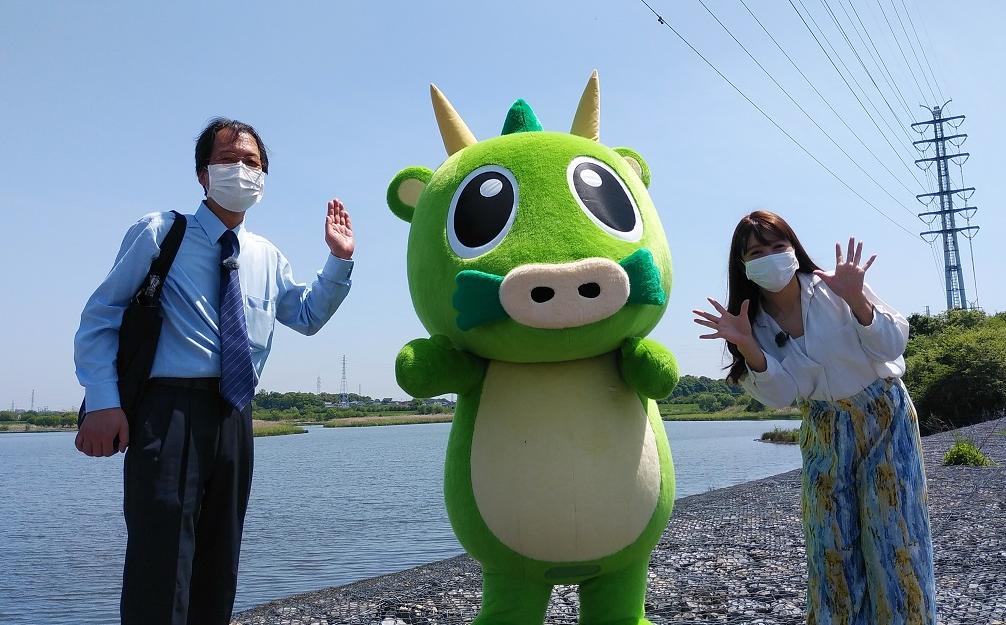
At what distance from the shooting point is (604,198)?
3.18 metres

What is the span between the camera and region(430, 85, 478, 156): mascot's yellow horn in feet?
12.8

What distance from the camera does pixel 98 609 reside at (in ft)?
27.1

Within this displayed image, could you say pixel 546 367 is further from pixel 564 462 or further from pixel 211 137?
pixel 211 137

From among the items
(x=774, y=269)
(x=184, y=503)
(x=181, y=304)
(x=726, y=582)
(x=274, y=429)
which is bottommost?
(x=274, y=429)

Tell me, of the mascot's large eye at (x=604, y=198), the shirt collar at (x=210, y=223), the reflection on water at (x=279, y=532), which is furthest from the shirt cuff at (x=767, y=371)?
the reflection on water at (x=279, y=532)

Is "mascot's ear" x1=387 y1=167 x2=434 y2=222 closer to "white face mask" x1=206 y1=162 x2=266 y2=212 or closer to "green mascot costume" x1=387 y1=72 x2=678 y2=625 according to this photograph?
"green mascot costume" x1=387 y1=72 x2=678 y2=625

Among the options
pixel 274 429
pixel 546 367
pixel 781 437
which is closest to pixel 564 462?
pixel 546 367

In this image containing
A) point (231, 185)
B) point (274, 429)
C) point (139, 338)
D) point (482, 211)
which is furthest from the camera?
point (274, 429)

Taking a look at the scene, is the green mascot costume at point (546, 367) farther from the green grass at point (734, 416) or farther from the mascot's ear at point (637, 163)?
the green grass at point (734, 416)

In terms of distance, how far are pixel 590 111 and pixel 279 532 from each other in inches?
438

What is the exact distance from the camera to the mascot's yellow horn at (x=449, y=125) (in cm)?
390

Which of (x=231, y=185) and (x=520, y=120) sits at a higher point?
(x=520, y=120)

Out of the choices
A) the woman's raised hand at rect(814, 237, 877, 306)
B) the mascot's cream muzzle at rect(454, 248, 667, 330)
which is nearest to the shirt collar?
the mascot's cream muzzle at rect(454, 248, 667, 330)

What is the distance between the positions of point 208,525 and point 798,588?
4.02 metres
